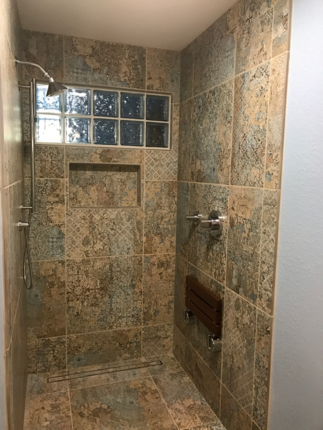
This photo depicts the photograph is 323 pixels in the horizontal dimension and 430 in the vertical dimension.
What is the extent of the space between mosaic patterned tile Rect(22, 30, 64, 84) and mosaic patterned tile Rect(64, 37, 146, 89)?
43mm

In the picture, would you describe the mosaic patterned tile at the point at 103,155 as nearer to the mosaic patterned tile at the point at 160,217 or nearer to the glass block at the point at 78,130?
the glass block at the point at 78,130

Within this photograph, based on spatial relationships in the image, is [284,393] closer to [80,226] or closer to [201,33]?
[80,226]

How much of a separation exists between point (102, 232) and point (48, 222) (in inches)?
14.2

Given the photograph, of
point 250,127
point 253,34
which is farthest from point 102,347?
point 253,34

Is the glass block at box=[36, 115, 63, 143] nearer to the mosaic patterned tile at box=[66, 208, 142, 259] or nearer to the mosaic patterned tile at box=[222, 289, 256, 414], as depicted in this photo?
the mosaic patterned tile at box=[66, 208, 142, 259]

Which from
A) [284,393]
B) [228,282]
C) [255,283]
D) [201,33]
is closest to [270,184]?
[255,283]

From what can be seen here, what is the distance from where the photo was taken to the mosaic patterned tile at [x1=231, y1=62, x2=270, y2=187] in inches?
58.2

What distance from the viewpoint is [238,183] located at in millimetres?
1678

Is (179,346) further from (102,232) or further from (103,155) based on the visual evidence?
(103,155)

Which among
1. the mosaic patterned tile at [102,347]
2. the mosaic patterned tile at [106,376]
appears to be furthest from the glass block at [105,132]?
the mosaic patterned tile at [106,376]

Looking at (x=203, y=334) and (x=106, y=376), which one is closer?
(x=203, y=334)

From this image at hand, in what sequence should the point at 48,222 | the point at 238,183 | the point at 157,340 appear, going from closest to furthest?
the point at 238,183 → the point at 48,222 → the point at 157,340

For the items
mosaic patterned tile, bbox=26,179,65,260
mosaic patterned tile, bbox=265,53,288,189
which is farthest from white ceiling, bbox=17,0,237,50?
mosaic patterned tile, bbox=26,179,65,260

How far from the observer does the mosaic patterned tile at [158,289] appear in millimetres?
2469
